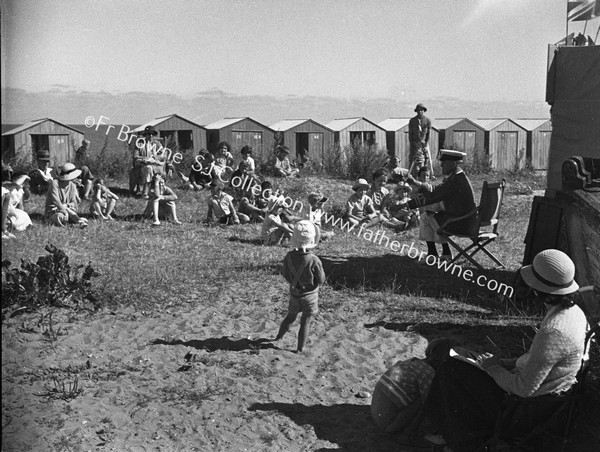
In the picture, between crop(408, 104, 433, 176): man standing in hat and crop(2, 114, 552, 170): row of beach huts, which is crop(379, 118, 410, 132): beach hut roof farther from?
crop(408, 104, 433, 176): man standing in hat

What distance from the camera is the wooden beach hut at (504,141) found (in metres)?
28.7

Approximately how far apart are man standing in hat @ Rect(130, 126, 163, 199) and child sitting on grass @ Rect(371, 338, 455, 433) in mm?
11582

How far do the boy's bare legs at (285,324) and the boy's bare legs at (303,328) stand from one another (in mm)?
102

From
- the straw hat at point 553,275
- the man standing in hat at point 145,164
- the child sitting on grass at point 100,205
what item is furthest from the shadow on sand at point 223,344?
the man standing in hat at point 145,164

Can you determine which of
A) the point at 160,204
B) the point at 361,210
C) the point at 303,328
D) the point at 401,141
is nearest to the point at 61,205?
the point at 160,204

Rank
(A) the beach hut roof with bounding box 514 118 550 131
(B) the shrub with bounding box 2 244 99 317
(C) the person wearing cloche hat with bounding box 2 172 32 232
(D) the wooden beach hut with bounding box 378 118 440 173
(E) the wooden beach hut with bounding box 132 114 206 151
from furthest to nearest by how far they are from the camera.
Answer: (A) the beach hut roof with bounding box 514 118 550 131, (D) the wooden beach hut with bounding box 378 118 440 173, (E) the wooden beach hut with bounding box 132 114 206 151, (C) the person wearing cloche hat with bounding box 2 172 32 232, (B) the shrub with bounding box 2 244 99 317

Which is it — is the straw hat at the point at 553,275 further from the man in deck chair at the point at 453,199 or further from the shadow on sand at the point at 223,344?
the man in deck chair at the point at 453,199

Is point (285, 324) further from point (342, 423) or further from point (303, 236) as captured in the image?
point (342, 423)

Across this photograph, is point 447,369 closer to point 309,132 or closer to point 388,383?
point 388,383

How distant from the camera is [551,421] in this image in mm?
3943

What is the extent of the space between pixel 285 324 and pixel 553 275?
9.31 ft

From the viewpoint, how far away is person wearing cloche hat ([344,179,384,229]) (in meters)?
13.0

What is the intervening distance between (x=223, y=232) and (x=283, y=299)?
15.8 ft

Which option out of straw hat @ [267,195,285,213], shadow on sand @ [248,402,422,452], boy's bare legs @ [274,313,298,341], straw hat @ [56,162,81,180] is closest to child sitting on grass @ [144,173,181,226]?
straw hat @ [56,162,81,180]
